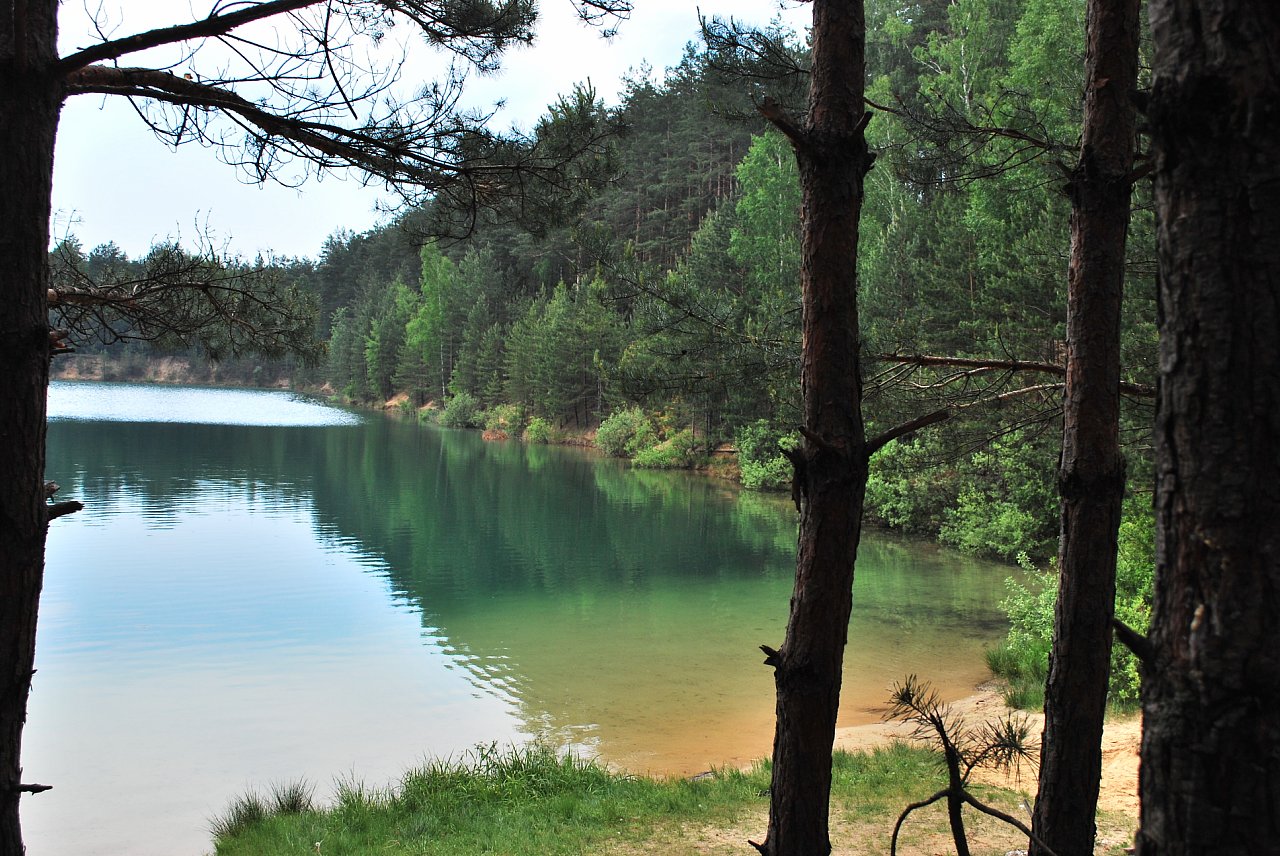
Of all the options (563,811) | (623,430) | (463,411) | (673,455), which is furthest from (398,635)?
(463,411)

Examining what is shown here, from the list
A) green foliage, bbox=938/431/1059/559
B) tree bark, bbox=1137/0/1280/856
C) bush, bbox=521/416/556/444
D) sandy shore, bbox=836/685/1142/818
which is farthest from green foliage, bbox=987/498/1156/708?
bush, bbox=521/416/556/444

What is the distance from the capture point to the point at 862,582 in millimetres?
16125

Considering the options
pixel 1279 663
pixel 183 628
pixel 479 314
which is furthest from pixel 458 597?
pixel 479 314

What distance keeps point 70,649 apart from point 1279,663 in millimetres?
13235

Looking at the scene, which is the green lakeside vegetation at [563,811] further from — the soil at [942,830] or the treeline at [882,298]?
the treeline at [882,298]

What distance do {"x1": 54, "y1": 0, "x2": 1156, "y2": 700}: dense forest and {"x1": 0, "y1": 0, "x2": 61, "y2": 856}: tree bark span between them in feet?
7.27

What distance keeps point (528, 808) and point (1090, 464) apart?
4.35 m

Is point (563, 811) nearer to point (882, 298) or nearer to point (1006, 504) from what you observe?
point (1006, 504)

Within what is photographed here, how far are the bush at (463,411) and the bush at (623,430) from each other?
1570cm

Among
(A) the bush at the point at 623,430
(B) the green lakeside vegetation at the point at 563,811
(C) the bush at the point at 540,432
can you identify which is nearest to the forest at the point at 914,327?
(B) the green lakeside vegetation at the point at 563,811

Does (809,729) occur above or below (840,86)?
below

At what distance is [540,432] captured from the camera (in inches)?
1812

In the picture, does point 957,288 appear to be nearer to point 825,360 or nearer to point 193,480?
point 825,360

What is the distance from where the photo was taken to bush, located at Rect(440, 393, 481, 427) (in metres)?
53.5
